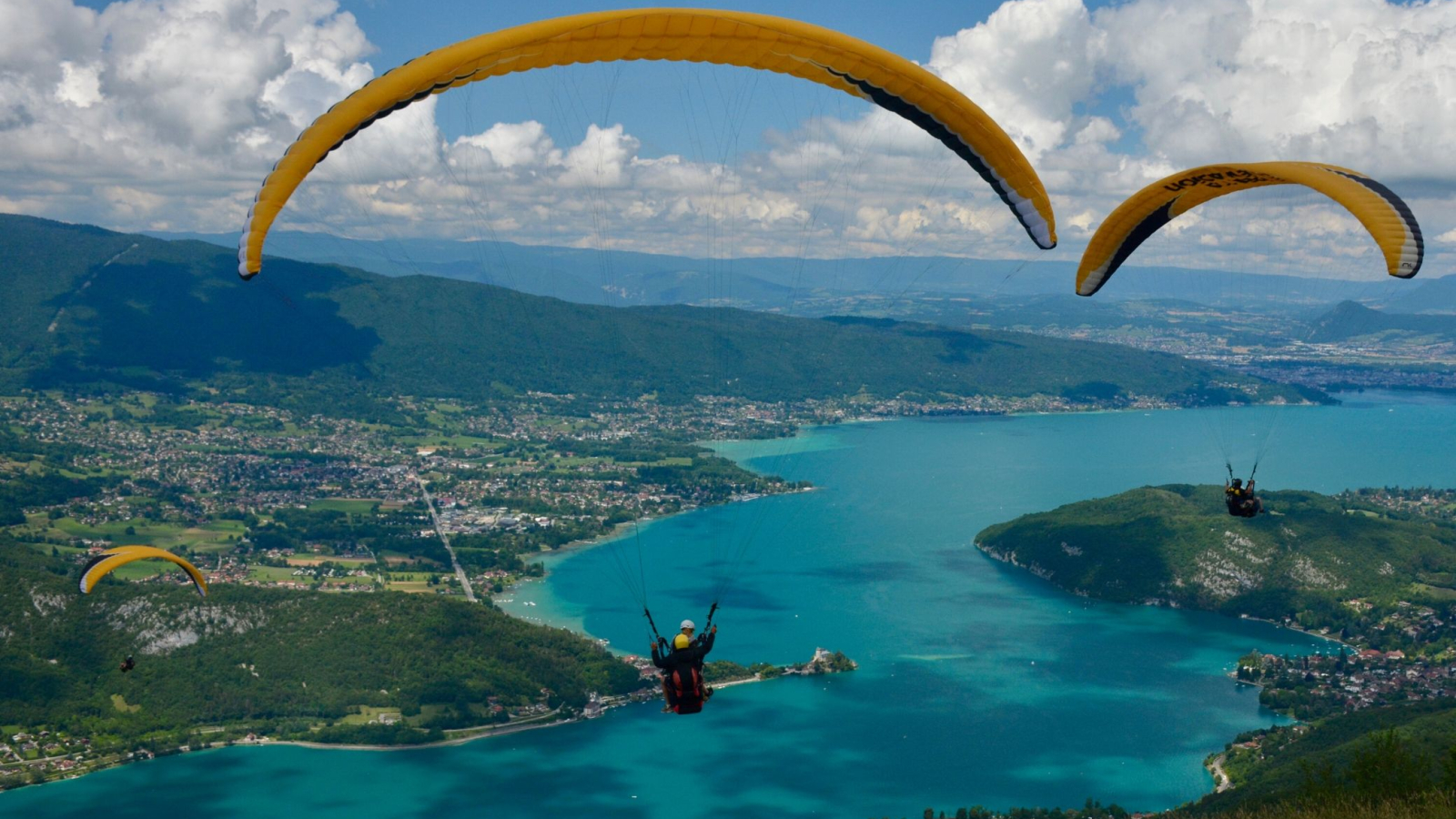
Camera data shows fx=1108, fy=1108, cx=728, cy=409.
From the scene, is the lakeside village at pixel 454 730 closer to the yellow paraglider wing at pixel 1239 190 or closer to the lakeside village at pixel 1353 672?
the lakeside village at pixel 1353 672

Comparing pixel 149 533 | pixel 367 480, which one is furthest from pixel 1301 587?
pixel 367 480

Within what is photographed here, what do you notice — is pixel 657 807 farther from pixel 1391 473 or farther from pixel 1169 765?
pixel 1391 473

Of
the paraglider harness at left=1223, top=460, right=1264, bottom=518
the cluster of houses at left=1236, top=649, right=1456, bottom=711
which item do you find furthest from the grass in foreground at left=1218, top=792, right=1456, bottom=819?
the cluster of houses at left=1236, top=649, right=1456, bottom=711

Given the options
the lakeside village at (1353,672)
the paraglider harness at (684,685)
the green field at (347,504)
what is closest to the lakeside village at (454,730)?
the lakeside village at (1353,672)

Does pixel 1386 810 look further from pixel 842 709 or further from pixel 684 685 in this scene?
pixel 842 709

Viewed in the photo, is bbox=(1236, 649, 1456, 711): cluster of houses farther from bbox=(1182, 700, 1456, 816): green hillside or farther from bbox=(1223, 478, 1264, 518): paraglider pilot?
bbox=(1223, 478, 1264, 518): paraglider pilot

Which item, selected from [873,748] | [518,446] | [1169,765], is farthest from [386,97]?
[518,446]
